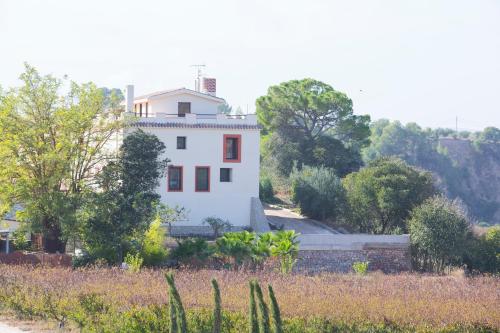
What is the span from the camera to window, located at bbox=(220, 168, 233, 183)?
152 feet

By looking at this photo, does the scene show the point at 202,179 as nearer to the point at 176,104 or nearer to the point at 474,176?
the point at 176,104

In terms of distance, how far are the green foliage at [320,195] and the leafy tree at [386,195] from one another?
3.87 ft

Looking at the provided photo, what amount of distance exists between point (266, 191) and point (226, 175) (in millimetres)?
10780

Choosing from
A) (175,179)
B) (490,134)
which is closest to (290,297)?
(175,179)

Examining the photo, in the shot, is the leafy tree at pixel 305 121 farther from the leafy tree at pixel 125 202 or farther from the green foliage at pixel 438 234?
the leafy tree at pixel 125 202

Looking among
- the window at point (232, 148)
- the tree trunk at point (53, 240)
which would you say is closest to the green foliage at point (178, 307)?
the tree trunk at point (53, 240)

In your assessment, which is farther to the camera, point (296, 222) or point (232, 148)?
point (296, 222)

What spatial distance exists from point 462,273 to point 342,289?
536 inches

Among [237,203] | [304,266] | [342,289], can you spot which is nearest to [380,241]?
[304,266]

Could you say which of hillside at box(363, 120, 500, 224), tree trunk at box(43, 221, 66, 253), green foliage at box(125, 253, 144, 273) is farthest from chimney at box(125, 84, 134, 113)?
hillside at box(363, 120, 500, 224)

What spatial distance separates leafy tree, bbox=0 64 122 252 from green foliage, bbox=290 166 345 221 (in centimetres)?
1273

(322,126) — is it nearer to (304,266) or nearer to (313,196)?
(313,196)

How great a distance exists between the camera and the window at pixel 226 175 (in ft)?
152

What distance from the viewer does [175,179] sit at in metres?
45.6
